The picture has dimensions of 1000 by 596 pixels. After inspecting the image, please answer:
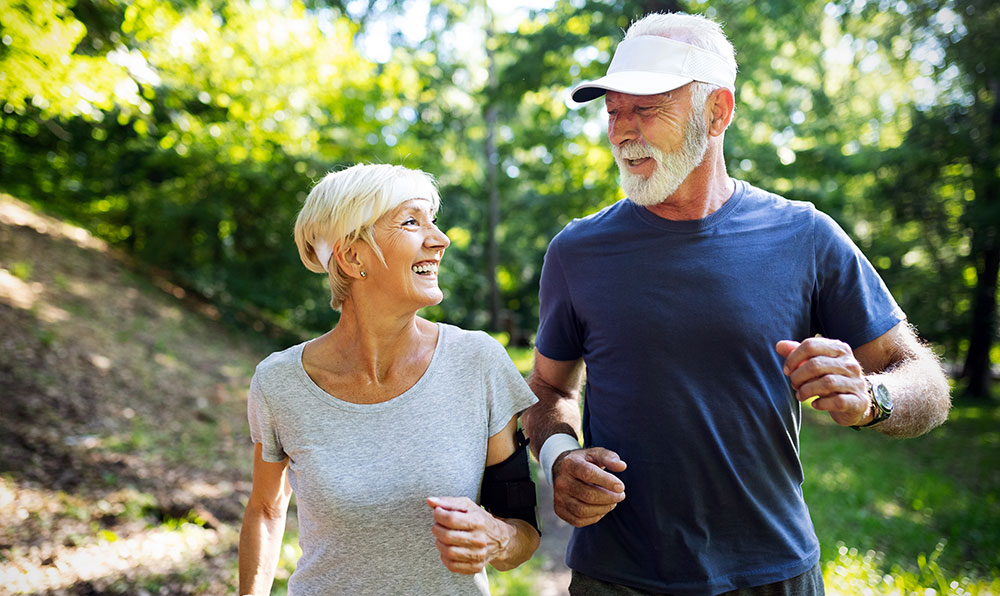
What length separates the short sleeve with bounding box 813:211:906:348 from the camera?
2087mm

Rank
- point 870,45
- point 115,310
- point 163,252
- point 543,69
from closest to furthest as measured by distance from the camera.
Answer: point 115,310 → point 543,69 → point 163,252 → point 870,45

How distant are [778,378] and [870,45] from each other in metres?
13.9

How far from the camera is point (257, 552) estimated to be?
2.13m

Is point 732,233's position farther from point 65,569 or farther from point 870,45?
point 870,45

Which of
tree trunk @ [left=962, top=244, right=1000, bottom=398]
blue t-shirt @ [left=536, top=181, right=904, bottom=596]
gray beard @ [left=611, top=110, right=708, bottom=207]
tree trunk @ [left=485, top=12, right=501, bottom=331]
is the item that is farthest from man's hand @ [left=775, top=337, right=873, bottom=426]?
tree trunk @ [left=485, top=12, right=501, bottom=331]

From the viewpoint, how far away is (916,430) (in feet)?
6.65

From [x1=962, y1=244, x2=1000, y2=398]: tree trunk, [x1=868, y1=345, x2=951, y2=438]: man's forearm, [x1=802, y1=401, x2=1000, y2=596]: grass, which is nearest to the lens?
[x1=868, y1=345, x2=951, y2=438]: man's forearm

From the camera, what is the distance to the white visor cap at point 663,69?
2.16m

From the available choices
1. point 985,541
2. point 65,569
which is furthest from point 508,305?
point 65,569

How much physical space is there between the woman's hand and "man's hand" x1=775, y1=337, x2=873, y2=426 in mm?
881

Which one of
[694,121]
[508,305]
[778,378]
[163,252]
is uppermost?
[694,121]

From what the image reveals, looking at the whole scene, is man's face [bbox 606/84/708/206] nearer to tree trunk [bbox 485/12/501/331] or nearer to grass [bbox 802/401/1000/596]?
grass [bbox 802/401/1000/596]

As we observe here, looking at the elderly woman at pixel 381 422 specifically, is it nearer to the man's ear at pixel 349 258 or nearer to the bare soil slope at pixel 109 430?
the man's ear at pixel 349 258

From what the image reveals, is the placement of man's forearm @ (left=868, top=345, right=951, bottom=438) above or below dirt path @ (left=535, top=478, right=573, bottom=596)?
above
